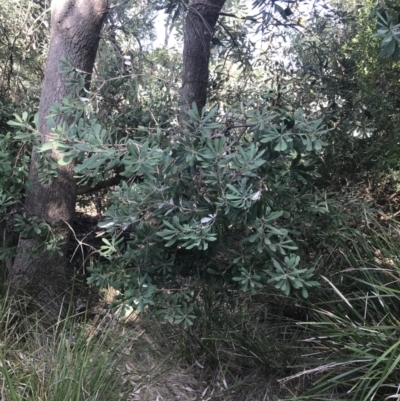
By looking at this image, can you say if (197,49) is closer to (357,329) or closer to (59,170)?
(59,170)

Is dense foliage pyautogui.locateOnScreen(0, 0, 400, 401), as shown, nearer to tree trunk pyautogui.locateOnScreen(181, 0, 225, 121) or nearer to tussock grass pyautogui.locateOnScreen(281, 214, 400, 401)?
tussock grass pyautogui.locateOnScreen(281, 214, 400, 401)

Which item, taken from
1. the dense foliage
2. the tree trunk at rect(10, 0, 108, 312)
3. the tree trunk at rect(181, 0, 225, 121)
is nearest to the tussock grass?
the dense foliage

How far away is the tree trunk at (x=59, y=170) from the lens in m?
3.83

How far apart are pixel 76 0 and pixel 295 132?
2307 millimetres

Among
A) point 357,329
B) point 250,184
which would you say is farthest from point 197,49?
point 357,329

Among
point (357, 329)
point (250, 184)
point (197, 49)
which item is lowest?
point (357, 329)

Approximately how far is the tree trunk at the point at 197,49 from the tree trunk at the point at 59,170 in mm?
862

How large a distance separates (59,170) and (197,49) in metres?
1.68

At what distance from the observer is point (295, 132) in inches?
99.3

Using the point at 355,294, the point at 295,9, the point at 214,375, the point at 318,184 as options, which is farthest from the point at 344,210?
the point at 295,9

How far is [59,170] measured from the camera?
12.8 feet

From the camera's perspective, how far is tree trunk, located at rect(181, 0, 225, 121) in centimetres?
437

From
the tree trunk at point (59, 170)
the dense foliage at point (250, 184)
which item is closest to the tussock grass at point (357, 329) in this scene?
the dense foliage at point (250, 184)

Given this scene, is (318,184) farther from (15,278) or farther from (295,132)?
(15,278)
